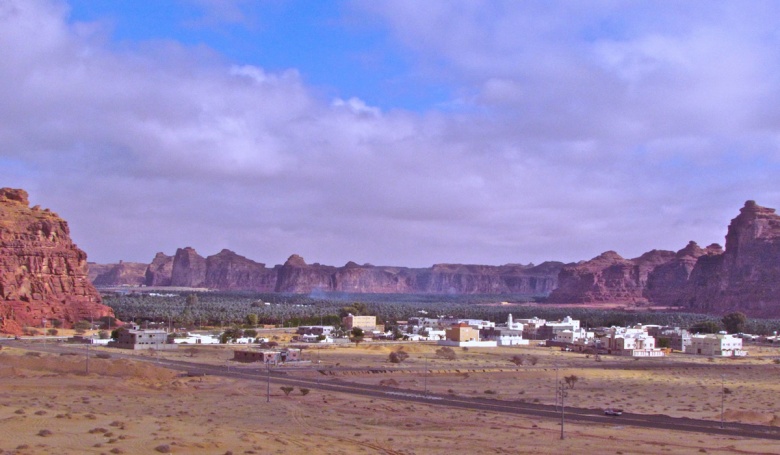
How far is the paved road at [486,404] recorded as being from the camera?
43.5 m

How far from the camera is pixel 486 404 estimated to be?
172 ft

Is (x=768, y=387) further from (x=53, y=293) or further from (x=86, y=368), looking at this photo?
(x=53, y=293)

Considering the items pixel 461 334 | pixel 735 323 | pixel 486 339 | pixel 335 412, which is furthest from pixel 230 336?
pixel 735 323

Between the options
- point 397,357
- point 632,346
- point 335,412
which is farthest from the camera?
point 632,346

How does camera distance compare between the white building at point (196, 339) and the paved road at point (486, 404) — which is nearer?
the paved road at point (486, 404)

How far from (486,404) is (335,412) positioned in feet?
37.2

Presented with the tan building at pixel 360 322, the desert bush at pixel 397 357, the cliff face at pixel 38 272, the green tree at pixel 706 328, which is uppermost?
the cliff face at pixel 38 272

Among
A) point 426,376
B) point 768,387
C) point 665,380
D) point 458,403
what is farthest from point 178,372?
point 768,387

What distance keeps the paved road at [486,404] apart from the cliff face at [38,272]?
47.6m

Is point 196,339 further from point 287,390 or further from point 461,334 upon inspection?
point 287,390

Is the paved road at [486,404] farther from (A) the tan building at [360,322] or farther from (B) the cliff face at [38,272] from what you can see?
(A) the tan building at [360,322]

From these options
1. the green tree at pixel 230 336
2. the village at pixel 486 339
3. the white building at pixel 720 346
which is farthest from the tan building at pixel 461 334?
the white building at pixel 720 346

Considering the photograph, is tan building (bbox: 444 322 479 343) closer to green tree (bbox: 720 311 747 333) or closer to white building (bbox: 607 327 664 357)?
white building (bbox: 607 327 664 357)

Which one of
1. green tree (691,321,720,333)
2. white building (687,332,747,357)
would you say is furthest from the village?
green tree (691,321,720,333)
